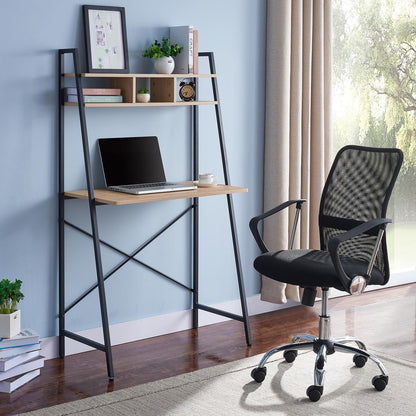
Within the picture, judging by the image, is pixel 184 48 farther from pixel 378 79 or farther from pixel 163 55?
pixel 378 79

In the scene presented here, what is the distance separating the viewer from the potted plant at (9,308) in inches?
122

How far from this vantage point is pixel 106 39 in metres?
3.42

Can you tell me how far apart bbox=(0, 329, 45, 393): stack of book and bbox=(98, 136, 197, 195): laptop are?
2.54ft

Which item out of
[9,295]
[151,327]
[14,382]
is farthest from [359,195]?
[14,382]

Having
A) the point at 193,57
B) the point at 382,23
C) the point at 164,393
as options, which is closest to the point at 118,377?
the point at 164,393

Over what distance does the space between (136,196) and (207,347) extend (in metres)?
0.90

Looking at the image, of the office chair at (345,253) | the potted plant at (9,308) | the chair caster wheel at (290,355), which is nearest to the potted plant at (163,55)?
the office chair at (345,253)

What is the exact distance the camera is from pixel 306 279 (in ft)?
9.97

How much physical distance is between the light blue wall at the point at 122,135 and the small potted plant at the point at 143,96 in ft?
0.49

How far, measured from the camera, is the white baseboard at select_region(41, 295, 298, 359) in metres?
3.53

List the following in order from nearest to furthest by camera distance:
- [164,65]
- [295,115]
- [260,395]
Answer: [260,395], [164,65], [295,115]

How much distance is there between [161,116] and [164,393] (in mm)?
1398

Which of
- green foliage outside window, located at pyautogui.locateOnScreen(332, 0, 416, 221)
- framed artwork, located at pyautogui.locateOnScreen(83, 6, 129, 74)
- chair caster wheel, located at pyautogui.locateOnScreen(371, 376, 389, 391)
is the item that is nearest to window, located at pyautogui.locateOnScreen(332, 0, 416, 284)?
green foliage outside window, located at pyautogui.locateOnScreen(332, 0, 416, 221)

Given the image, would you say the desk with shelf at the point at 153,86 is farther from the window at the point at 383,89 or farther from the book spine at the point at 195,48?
the window at the point at 383,89
